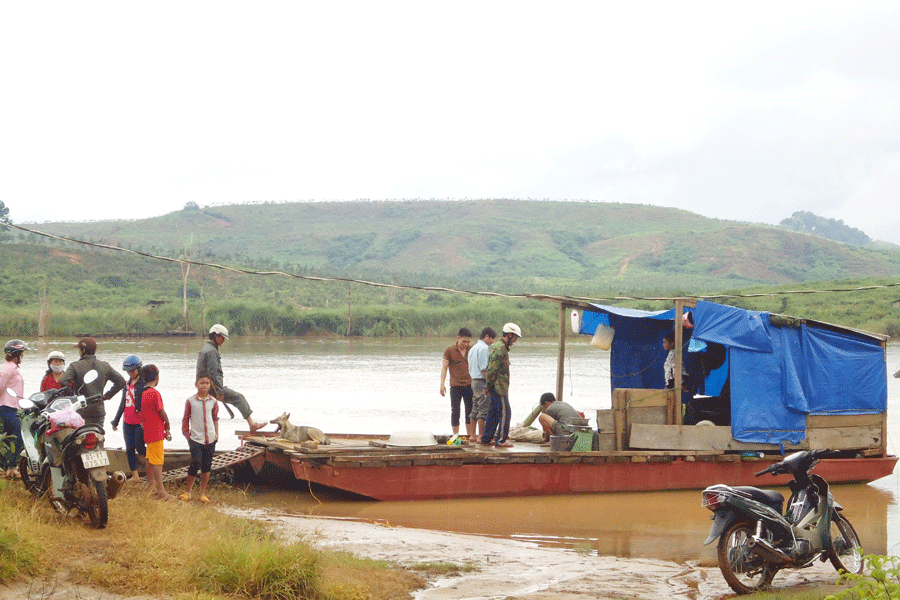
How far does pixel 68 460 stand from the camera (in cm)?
655

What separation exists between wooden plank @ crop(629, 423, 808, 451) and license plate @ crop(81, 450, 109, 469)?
632 cm

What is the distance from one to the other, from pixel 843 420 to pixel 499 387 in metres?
4.42

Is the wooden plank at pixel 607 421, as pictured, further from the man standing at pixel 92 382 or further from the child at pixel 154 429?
the man standing at pixel 92 382

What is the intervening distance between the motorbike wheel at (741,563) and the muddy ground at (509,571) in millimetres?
147

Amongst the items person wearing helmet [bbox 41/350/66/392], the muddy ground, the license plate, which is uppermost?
person wearing helmet [bbox 41/350/66/392]

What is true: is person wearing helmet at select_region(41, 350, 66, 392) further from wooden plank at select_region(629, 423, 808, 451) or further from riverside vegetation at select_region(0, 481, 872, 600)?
wooden plank at select_region(629, 423, 808, 451)

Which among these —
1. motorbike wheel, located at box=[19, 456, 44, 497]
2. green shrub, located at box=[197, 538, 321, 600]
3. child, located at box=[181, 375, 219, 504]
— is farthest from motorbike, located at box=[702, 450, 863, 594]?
motorbike wheel, located at box=[19, 456, 44, 497]

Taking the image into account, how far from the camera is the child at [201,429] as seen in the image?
327 inches

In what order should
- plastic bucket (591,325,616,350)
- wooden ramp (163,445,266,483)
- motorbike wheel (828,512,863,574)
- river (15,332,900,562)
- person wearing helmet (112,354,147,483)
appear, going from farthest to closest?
plastic bucket (591,325,616,350) < river (15,332,900,562) < wooden ramp (163,445,266,483) < person wearing helmet (112,354,147,483) < motorbike wheel (828,512,863,574)

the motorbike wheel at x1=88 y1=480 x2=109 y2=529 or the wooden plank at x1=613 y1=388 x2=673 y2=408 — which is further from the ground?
the wooden plank at x1=613 y1=388 x2=673 y2=408

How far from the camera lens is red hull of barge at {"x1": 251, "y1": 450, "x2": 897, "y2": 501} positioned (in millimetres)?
9719

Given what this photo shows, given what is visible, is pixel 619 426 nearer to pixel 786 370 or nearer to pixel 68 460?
pixel 786 370

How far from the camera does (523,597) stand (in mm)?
6148

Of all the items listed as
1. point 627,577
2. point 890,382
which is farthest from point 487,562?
point 890,382
